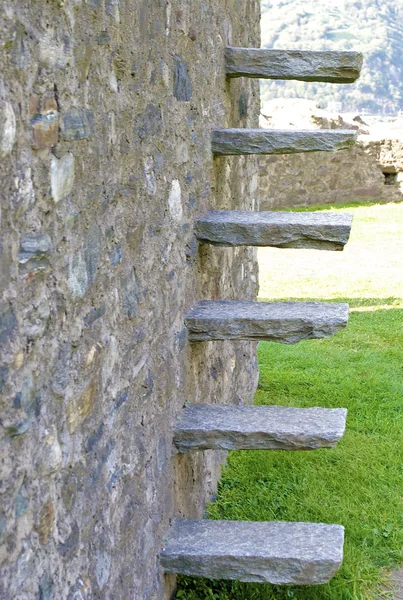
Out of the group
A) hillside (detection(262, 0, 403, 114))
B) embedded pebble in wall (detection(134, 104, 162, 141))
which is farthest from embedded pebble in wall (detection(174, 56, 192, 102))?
hillside (detection(262, 0, 403, 114))

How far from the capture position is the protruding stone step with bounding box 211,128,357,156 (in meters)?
3.81

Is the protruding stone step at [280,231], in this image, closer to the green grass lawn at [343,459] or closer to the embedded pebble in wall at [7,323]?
the green grass lawn at [343,459]

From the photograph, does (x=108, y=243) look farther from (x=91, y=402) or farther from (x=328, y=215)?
(x=328, y=215)

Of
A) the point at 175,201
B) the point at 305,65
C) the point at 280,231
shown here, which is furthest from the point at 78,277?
the point at 305,65

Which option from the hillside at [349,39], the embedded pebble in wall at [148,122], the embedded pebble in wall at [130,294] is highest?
the hillside at [349,39]

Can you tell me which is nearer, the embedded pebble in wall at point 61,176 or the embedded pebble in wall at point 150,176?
the embedded pebble in wall at point 61,176

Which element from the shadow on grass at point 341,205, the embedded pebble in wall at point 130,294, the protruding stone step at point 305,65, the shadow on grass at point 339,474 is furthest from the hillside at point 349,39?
the embedded pebble in wall at point 130,294

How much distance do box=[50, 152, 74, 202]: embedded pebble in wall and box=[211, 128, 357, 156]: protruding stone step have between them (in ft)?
6.49

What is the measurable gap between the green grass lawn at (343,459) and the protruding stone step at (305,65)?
2060mm

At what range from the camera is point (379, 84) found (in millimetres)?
62469

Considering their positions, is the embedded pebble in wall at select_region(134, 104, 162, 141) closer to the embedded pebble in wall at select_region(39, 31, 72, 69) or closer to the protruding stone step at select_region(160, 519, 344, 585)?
the embedded pebble in wall at select_region(39, 31, 72, 69)

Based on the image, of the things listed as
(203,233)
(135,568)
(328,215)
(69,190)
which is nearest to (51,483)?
(69,190)

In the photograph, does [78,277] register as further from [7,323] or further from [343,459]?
[343,459]

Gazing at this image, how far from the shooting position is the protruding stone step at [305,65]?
3908 mm
